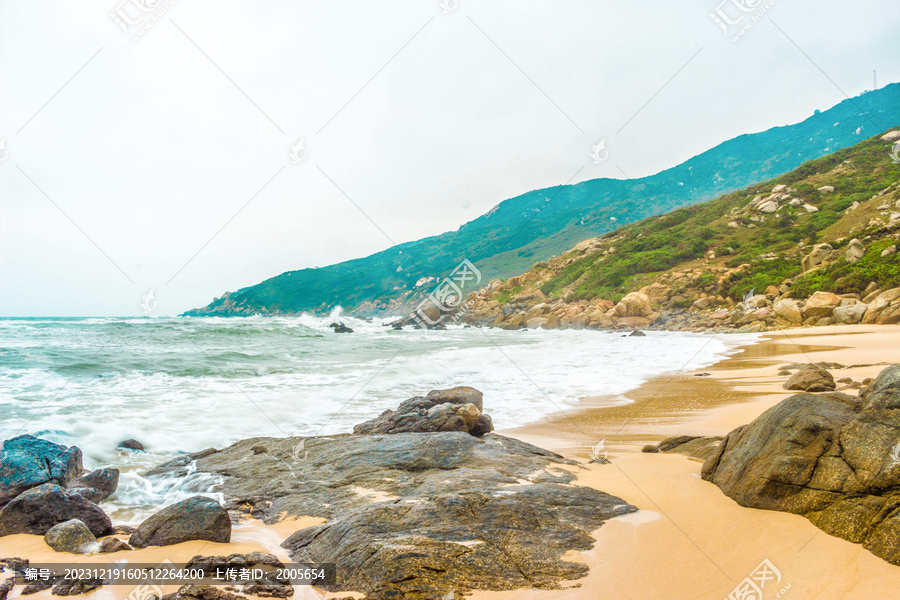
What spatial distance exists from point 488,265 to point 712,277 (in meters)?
63.1

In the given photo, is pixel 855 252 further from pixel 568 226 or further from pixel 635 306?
pixel 568 226

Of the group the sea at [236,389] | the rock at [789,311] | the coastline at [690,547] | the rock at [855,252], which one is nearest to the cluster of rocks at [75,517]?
the sea at [236,389]

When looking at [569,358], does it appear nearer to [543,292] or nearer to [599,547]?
[599,547]

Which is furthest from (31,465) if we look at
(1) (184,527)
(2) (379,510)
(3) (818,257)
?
(3) (818,257)

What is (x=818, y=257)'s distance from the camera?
2798 centimetres

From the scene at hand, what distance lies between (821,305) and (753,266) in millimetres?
14308

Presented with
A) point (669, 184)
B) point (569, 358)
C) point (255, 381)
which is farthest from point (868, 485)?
point (669, 184)

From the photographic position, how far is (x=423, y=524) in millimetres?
3322

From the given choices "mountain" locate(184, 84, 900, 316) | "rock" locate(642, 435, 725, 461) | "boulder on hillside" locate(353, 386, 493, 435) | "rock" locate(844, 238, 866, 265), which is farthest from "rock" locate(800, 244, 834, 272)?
"mountain" locate(184, 84, 900, 316)

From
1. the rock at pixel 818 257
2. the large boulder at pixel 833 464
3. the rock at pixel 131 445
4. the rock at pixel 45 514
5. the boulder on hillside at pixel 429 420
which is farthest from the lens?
the rock at pixel 818 257

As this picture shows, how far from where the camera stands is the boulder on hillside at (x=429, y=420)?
674 cm

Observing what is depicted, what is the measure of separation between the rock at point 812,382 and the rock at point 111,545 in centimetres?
901

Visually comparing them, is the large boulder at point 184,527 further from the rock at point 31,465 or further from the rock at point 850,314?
the rock at point 850,314

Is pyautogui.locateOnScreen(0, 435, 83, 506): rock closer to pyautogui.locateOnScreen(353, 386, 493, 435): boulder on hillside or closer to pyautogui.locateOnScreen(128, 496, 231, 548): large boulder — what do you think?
pyautogui.locateOnScreen(128, 496, 231, 548): large boulder
